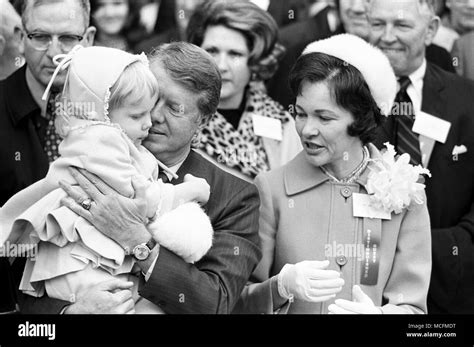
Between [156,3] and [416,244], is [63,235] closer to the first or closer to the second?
[416,244]

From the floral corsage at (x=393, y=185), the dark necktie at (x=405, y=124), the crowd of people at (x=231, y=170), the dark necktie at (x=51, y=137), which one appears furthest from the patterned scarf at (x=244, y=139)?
the floral corsage at (x=393, y=185)

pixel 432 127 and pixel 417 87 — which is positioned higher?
pixel 417 87

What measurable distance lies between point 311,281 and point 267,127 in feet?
3.63

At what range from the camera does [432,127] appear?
14.5 ft

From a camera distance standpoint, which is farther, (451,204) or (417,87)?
(417,87)

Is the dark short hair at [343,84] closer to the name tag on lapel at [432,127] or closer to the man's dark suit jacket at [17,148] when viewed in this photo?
the name tag on lapel at [432,127]

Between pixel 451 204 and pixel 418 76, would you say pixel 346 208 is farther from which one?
pixel 418 76

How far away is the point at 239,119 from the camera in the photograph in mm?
4621

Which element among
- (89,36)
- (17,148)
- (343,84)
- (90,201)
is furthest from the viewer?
(89,36)

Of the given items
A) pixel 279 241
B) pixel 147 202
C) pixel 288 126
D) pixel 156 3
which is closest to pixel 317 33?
pixel 288 126

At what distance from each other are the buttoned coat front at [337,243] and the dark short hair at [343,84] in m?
0.20

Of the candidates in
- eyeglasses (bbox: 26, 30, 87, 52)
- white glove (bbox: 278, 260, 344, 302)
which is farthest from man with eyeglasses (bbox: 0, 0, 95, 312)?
white glove (bbox: 278, 260, 344, 302)

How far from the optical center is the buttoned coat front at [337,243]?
149 inches

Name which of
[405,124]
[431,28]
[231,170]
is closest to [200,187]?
[231,170]
